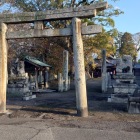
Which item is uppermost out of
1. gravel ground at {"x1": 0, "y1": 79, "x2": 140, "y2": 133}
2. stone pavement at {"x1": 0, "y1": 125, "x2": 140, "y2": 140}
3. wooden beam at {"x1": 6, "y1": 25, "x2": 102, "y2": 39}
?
wooden beam at {"x1": 6, "y1": 25, "x2": 102, "y2": 39}

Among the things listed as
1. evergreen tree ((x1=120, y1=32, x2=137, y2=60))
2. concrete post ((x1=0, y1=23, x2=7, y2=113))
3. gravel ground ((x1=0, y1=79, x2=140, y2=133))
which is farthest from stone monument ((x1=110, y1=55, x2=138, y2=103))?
evergreen tree ((x1=120, y1=32, x2=137, y2=60))

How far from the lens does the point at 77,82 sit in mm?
9320

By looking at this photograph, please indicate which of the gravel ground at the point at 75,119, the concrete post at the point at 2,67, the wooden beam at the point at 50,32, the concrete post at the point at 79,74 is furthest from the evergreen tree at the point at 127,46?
the concrete post at the point at 2,67

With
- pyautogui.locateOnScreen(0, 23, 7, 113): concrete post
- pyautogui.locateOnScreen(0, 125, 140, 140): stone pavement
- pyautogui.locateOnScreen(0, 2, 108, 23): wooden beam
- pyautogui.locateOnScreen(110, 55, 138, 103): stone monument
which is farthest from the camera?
pyautogui.locateOnScreen(110, 55, 138, 103): stone monument

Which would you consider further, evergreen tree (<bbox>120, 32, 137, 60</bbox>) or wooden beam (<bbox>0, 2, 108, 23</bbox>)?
evergreen tree (<bbox>120, 32, 137, 60</bbox>)

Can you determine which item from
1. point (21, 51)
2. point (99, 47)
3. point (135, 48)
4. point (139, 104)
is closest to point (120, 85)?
point (139, 104)

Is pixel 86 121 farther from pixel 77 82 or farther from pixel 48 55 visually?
pixel 48 55

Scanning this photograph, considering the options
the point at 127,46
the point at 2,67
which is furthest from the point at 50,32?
the point at 127,46

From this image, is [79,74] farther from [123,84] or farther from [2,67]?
[123,84]

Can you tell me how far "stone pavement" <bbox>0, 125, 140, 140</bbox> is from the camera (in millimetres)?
6355

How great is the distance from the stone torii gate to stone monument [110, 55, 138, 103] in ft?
13.6

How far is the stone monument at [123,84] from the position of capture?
12.9 m

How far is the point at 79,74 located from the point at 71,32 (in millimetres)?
1808

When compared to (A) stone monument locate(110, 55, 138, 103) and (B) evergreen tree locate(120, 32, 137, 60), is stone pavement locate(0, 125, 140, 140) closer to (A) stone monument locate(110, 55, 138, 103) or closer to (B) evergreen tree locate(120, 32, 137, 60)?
(A) stone monument locate(110, 55, 138, 103)
